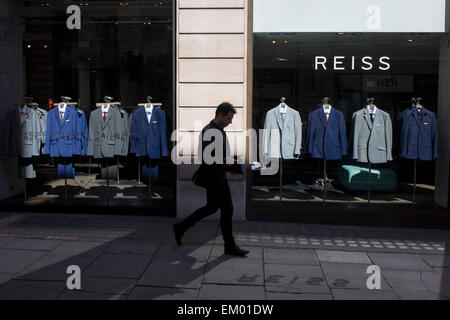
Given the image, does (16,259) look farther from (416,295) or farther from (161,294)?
(416,295)

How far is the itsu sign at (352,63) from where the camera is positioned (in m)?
8.16

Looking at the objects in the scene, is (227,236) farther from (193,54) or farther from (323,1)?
(323,1)

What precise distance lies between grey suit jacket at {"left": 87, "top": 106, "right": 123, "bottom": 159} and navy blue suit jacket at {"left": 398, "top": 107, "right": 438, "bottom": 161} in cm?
507

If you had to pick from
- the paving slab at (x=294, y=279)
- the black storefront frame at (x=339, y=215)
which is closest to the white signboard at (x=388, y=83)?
the black storefront frame at (x=339, y=215)

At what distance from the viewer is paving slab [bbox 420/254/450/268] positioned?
19.2 ft

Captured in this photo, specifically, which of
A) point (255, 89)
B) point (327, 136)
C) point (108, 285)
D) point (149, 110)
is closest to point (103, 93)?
point (149, 110)

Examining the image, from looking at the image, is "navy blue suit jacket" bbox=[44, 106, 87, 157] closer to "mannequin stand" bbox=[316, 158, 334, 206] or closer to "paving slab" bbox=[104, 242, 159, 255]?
"paving slab" bbox=[104, 242, 159, 255]

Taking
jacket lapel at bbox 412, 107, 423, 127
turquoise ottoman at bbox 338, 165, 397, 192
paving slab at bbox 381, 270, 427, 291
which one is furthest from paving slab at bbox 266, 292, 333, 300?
jacket lapel at bbox 412, 107, 423, 127

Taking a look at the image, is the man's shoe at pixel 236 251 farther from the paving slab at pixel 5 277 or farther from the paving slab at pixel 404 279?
the paving slab at pixel 5 277

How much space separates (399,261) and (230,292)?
2.47m

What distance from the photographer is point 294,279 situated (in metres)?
5.18

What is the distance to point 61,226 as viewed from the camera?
24.7 feet

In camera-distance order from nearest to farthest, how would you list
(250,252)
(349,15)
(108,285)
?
→ (108,285) → (250,252) → (349,15)

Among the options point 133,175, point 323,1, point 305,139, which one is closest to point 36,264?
point 133,175
